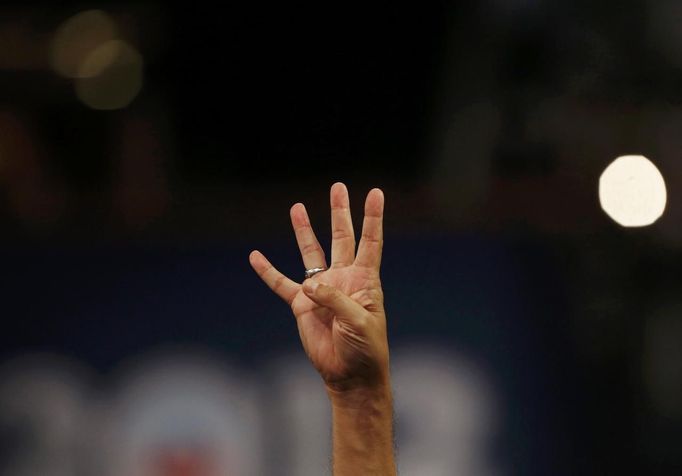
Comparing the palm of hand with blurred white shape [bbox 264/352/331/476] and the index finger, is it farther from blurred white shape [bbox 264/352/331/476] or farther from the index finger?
blurred white shape [bbox 264/352/331/476]

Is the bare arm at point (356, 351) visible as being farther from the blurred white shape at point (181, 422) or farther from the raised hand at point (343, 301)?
the blurred white shape at point (181, 422)

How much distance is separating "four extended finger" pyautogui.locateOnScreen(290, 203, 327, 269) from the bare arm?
4 cm

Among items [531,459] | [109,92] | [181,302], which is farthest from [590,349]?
[109,92]

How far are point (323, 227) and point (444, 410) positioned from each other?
1.94 feet

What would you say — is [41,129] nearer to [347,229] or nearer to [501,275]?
[501,275]

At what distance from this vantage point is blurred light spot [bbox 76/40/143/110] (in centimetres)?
353

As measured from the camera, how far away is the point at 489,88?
133 inches

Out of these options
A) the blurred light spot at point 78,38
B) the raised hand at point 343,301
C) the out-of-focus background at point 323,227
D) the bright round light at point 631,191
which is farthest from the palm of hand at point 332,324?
the blurred light spot at point 78,38

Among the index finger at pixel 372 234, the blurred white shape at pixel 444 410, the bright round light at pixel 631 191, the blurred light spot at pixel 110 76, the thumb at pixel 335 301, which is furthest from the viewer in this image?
the blurred light spot at pixel 110 76

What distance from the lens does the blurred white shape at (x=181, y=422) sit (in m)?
2.92

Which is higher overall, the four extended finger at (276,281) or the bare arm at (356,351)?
the four extended finger at (276,281)

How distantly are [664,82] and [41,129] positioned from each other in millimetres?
1894

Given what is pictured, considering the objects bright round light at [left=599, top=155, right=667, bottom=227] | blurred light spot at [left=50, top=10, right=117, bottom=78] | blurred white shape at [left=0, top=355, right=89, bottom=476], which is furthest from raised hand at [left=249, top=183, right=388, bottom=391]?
blurred light spot at [left=50, top=10, right=117, bottom=78]

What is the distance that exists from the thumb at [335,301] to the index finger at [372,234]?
0.39 ft
